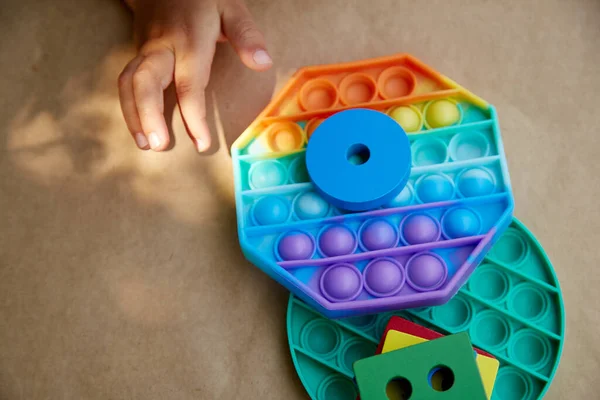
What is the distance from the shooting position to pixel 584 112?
93 cm

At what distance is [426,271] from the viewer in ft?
2.37

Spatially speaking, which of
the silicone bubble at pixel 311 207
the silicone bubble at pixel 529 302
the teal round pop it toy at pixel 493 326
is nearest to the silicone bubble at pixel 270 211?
the silicone bubble at pixel 311 207

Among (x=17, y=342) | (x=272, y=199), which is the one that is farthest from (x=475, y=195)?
(x=17, y=342)

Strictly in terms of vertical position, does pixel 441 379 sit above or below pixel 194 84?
below

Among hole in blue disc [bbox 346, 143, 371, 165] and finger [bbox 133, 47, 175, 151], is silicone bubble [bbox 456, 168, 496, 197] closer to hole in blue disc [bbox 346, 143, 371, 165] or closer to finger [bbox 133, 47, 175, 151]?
hole in blue disc [bbox 346, 143, 371, 165]

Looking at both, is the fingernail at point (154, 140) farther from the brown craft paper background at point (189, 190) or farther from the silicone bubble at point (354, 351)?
the silicone bubble at point (354, 351)

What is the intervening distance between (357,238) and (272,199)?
128 millimetres

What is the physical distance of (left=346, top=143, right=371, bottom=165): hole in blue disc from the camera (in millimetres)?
776

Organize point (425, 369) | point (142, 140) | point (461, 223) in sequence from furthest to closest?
1. point (142, 140)
2. point (461, 223)
3. point (425, 369)

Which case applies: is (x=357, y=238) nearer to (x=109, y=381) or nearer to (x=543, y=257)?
(x=543, y=257)

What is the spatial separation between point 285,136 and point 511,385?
459 millimetres

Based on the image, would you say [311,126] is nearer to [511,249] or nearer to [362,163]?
[362,163]

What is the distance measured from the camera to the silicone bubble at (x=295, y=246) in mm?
750

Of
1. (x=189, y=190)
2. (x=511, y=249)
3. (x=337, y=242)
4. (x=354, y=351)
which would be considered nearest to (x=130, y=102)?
(x=189, y=190)
